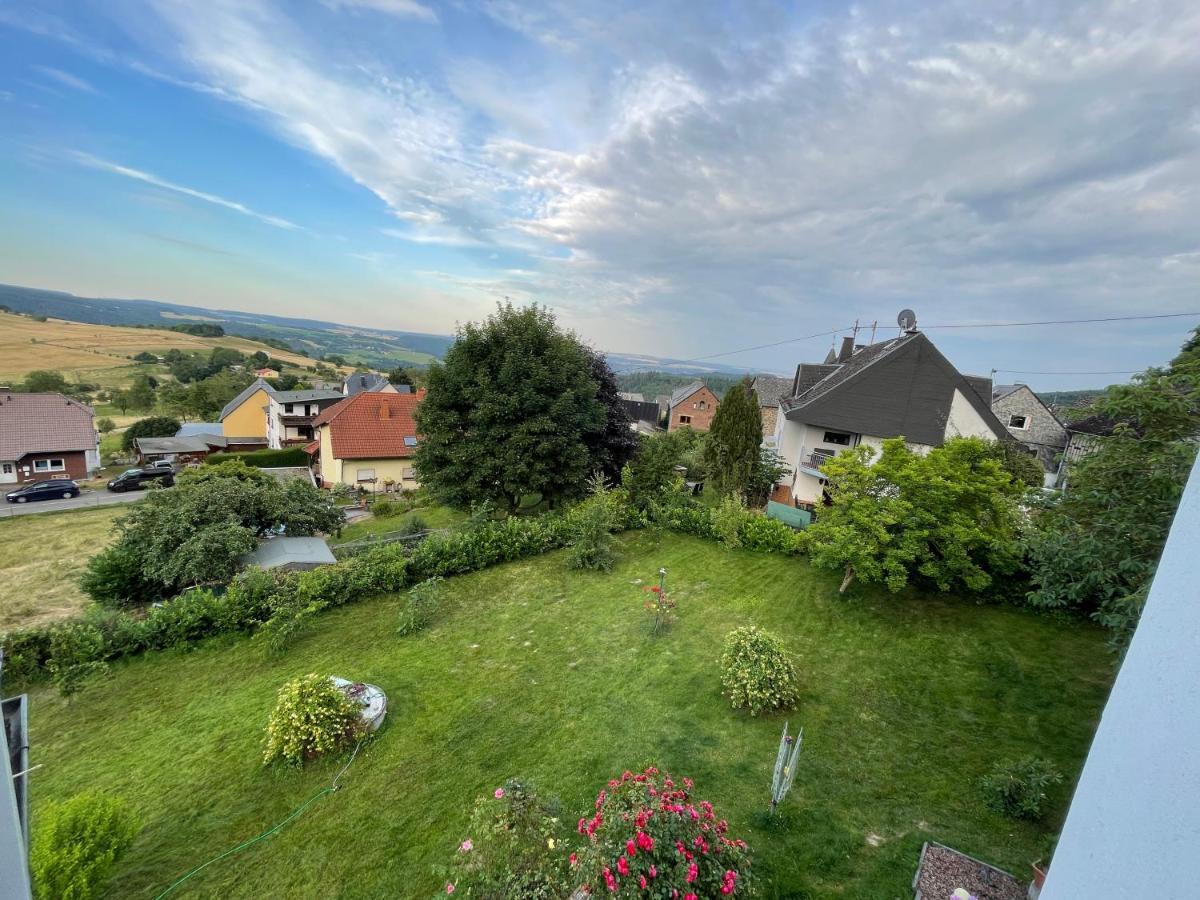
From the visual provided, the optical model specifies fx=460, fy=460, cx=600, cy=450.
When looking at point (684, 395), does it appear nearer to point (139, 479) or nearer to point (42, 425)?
point (139, 479)

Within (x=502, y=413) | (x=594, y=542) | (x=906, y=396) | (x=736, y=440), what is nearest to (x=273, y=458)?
(x=502, y=413)

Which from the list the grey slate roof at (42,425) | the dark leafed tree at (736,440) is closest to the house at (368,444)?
the grey slate roof at (42,425)

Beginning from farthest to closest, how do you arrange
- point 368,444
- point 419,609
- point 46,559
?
1. point 368,444
2. point 46,559
3. point 419,609

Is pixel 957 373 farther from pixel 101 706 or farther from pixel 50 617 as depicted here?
pixel 50 617

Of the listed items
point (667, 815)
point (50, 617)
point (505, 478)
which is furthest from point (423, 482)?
point (667, 815)

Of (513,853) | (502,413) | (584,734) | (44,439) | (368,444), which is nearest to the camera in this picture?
(513,853)

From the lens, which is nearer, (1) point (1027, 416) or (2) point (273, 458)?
(1) point (1027, 416)

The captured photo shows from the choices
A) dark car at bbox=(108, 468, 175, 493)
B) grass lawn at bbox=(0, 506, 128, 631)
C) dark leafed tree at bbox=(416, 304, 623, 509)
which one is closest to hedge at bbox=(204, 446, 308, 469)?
dark car at bbox=(108, 468, 175, 493)
